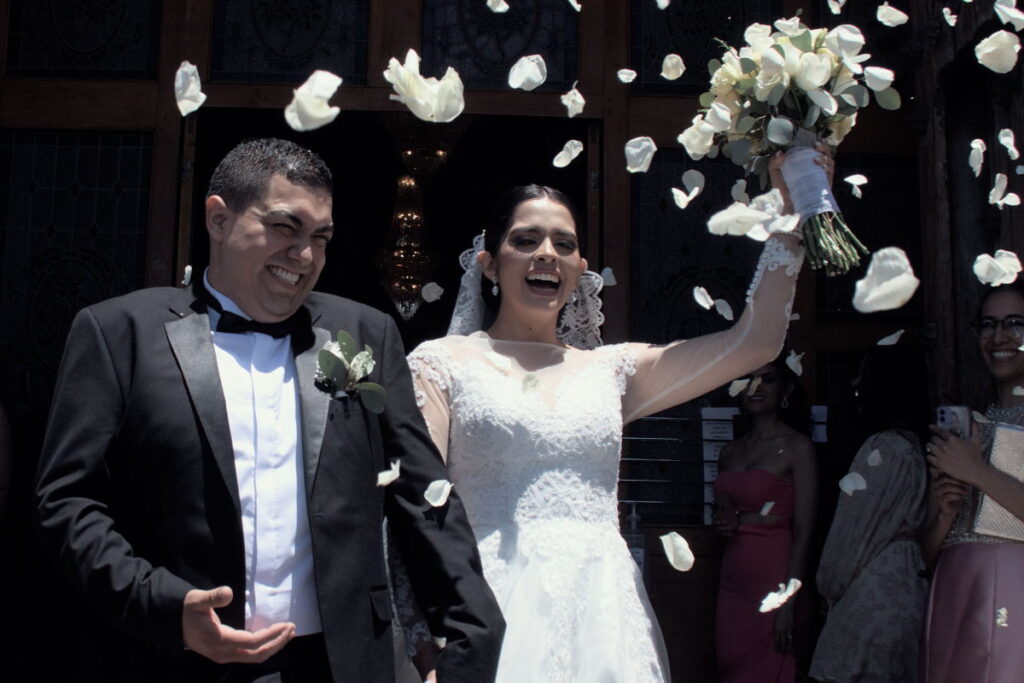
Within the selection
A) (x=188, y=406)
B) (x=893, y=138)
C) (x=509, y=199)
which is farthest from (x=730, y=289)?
(x=188, y=406)

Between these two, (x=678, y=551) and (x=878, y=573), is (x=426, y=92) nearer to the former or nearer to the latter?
(x=678, y=551)

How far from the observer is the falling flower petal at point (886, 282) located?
2285 millimetres

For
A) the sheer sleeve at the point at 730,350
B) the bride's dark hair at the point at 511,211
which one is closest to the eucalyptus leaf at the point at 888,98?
the sheer sleeve at the point at 730,350

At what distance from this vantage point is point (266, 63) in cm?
470

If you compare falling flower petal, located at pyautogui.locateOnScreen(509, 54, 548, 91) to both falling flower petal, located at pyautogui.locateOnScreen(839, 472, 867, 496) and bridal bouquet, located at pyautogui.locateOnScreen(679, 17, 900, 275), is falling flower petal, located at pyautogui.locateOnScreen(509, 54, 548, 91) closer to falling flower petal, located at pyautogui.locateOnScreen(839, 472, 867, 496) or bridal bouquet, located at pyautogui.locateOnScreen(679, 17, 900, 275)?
bridal bouquet, located at pyautogui.locateOnScreen(679, 17, 900, 275)

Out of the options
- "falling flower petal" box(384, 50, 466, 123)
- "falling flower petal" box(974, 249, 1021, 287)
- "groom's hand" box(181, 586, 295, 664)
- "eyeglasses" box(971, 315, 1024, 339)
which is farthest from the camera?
"eyeglasses" box(971, 315, 1024, 339)

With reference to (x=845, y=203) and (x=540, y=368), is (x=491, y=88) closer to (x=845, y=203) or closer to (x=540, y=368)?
(x=845, y=203)

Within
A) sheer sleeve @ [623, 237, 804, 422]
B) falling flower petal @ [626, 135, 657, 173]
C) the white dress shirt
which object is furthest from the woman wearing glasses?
the white dress shirt

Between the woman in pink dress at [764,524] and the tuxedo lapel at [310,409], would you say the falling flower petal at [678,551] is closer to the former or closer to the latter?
the tuxedo lapel at [310,409]

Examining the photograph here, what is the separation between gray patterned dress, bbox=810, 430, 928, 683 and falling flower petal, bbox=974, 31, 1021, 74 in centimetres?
151

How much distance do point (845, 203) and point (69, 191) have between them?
312cm

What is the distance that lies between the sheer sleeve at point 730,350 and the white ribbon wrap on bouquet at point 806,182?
0.18 m

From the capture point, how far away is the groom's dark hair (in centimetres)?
233

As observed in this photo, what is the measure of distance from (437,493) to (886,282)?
987 mm
